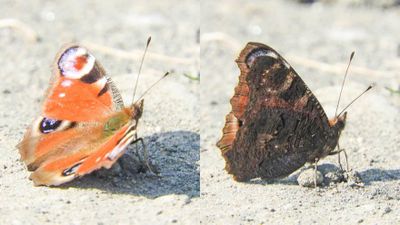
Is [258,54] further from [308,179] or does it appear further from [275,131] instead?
[308,179]

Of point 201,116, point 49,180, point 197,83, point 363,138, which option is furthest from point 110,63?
point 49,180

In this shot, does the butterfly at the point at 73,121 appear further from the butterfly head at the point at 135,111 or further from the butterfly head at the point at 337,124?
the butterfly head at the point at 337,124

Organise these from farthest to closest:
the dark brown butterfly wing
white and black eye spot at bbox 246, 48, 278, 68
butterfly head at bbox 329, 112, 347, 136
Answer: butterfly head at bbox 329, 112, 347, 136, the dark brown butterfly wing, white and black eye spot at bbox 246, 48, 278, 68

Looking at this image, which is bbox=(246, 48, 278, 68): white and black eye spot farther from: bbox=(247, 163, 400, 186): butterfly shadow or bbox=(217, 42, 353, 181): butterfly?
bbox=(247, 163, 400, 186): butterfly shadow

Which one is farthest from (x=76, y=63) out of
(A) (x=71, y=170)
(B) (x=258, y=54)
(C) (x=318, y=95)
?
(C) (x=318, y=95)

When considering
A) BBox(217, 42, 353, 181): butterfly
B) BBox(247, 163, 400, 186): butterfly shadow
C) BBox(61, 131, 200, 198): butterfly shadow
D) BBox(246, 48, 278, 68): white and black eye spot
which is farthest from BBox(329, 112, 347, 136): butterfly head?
BBox(61, 131, 200, 198): butterfly shadow

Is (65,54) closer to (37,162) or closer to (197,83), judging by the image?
(37,162)
